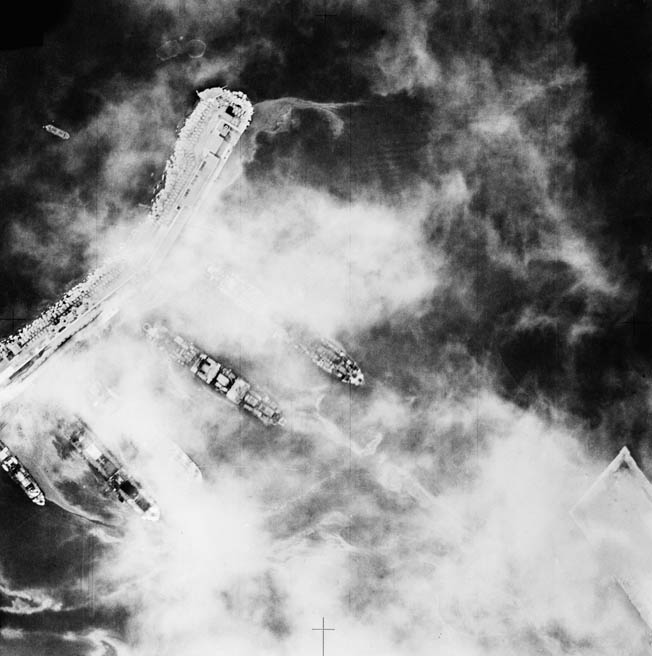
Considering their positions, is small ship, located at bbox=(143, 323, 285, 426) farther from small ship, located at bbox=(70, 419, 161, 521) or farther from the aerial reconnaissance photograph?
small ship, located at bbox=(70, 419, 161, 521)

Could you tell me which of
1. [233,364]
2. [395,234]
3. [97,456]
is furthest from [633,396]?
[97,456]

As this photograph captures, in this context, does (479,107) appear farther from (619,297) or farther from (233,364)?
(233,364)

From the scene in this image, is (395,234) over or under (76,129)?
over

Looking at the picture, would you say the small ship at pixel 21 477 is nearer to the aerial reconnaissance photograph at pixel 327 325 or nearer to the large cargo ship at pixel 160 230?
the aerial reconnaissance photograph at pixel 327 325

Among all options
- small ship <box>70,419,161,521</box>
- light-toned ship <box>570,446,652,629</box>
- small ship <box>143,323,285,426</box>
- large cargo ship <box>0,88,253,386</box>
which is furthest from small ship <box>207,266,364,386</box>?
light-toned ship <box>570,446,652,629</box>

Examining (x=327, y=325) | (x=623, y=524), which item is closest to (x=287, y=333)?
(x=327, y=325)

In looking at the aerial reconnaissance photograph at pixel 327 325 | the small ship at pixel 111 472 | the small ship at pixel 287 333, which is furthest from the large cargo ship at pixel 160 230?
the small ship at pixel 111 472

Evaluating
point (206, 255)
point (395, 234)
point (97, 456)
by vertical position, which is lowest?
point (97, 456)
